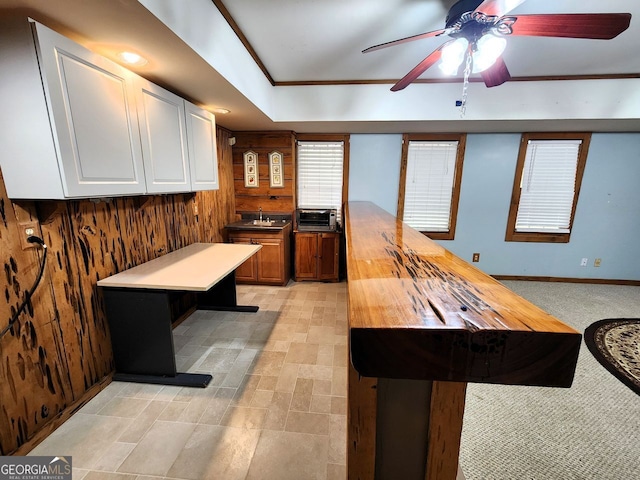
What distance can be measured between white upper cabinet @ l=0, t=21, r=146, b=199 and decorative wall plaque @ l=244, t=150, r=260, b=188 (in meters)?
2.35

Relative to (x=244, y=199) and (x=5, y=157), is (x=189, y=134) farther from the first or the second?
(x=244, y=199)

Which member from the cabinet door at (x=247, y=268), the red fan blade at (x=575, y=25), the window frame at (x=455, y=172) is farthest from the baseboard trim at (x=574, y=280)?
the cabinet door at (x=247, y=268)

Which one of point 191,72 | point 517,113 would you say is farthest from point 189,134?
point 517,113

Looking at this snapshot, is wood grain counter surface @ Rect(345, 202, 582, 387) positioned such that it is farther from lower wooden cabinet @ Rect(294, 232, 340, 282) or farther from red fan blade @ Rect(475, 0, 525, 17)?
lower wooden cabinet @ Rect(294, 232, 340, 282)

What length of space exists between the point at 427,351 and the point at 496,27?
1819 millimetres

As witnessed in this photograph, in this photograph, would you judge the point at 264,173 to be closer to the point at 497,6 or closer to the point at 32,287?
the point at 32,287

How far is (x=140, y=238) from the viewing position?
89.7 inches

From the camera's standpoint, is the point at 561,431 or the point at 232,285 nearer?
the point at 561,431

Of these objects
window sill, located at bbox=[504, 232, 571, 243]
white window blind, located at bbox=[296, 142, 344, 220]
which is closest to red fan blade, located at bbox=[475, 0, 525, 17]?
white window blind, located at bbox=[296, 142, 344, 220]

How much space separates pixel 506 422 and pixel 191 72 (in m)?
3.10

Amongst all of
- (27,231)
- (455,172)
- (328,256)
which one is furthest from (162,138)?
(455,172)

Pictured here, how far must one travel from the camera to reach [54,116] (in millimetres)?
1256

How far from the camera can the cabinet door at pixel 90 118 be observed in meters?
1.25

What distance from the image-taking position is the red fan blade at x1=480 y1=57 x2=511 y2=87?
1.76 metres
